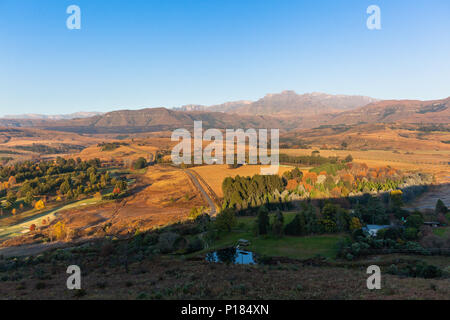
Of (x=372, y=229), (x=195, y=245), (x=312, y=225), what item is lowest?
(x=195, y=245)

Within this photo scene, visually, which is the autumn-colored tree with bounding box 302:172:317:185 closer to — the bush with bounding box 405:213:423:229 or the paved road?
the paved road

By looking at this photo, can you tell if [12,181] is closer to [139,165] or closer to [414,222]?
[139,165]

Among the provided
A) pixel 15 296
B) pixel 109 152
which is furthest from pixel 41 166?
pixel 15 296

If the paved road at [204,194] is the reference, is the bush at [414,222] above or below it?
above

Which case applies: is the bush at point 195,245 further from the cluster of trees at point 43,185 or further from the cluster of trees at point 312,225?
the cluster of trees at point 43,185

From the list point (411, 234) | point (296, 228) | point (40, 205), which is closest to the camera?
point (411, 234)

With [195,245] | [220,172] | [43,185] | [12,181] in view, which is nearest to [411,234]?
[195,245]

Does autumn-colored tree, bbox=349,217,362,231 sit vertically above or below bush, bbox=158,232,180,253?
above

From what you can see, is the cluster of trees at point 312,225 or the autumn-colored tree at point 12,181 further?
the autumn-colored tree at point 12,181

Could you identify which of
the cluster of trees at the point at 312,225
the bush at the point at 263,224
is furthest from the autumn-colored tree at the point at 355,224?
the bush at the point at 263,224

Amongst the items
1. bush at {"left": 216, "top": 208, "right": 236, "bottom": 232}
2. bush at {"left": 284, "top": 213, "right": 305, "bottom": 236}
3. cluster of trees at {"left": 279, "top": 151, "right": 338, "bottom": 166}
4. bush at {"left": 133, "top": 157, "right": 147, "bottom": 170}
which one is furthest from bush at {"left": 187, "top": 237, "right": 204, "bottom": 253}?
bush at {"left": 133, "top": 157, "right": 147, "bottom": 170}

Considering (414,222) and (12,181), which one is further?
(12,181)
